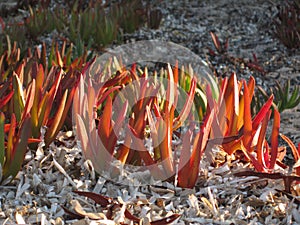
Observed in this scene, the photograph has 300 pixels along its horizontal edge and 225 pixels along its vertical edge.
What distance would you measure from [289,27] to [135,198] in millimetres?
4057

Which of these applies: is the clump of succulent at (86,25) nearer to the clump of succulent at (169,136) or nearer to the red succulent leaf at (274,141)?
the clump of succulent at (169,136)

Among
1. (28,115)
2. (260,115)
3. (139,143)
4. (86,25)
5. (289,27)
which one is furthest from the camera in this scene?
(289,27)

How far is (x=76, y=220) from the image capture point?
5.82 feet

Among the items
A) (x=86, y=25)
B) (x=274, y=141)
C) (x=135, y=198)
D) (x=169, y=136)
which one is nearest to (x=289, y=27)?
(x=86, y=25)

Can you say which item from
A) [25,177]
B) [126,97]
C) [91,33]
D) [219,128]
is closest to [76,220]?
[25,177]

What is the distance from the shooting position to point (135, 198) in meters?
1.87

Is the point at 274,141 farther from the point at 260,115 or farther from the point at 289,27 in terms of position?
the point at 289,27

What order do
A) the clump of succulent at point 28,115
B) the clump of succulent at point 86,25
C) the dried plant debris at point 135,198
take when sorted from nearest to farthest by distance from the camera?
the dried plant debris at point 135,198
the clump of succulent at point 28,115
the clump of succulent at point 86,25

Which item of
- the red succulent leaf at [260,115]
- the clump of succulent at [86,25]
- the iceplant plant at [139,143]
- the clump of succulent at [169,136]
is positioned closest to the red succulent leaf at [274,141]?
the clump of succulent at [169,136]

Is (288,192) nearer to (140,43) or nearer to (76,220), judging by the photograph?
(76,220)

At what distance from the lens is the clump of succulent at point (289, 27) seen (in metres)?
5.30

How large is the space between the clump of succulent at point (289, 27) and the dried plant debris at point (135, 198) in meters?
3.50

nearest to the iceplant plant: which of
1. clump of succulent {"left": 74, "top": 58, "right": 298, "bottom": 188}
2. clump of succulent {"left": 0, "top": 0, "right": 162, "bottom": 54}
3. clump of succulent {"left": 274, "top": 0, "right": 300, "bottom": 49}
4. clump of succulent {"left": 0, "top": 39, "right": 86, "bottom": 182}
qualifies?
clump of succulent {"left": 74, "top": 58, "right": 298, "bottom": 188}

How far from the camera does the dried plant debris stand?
5.82 ft
